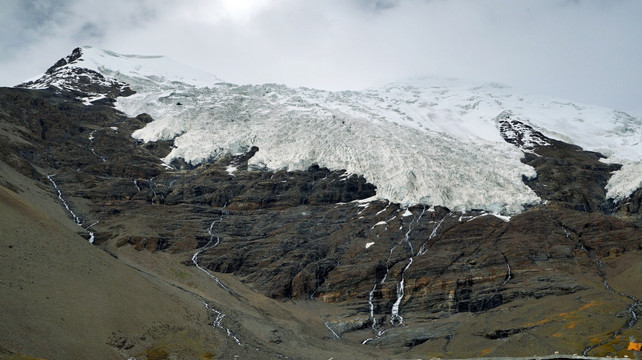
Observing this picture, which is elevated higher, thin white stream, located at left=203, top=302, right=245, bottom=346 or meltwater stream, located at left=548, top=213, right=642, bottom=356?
thin white stream, located at left=203, top=302, right=245, bottom=346

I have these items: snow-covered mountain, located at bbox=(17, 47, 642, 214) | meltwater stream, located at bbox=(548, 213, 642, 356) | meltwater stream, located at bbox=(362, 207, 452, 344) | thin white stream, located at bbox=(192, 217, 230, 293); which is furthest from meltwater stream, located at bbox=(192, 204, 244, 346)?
meltwater stream, located at bbox=(548, 213, 642, 356)

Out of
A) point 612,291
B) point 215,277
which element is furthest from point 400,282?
point 612,291

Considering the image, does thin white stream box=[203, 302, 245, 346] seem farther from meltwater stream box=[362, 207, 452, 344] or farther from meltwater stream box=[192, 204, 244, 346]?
meltwater stream box=[362, 207, 452, 344]

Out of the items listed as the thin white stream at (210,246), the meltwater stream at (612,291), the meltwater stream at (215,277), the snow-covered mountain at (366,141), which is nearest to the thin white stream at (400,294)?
the snow-covered mountain at (366,141)

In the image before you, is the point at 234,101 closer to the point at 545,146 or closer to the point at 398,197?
the point at 398,197

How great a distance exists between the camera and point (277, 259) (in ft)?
342

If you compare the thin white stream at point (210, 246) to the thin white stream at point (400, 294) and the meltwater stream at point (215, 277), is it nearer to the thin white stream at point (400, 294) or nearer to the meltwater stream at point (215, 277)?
the meltwater stream at point (215, 277)

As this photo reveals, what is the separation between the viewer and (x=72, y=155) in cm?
13438

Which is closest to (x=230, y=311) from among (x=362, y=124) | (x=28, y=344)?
(x=28, y=344)

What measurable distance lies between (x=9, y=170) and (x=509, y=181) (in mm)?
109031

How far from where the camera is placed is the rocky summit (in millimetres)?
56844

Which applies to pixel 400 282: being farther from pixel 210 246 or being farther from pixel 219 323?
pixel 219 323

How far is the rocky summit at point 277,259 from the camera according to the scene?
5684 centimetres

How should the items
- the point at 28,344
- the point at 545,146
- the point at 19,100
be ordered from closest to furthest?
the point at 28,344 < the point at 19,100 < the point at 545,146
